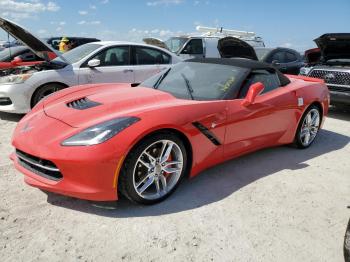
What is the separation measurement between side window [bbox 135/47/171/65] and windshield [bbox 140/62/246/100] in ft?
9.14

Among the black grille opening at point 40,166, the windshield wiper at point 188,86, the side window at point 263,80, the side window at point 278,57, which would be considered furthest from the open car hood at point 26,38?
the side window at point 278,57

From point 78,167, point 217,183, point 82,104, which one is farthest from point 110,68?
→ point 78,167

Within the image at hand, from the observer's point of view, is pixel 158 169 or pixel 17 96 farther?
pixel 17 96

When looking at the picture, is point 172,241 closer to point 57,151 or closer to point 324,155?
point 57,151

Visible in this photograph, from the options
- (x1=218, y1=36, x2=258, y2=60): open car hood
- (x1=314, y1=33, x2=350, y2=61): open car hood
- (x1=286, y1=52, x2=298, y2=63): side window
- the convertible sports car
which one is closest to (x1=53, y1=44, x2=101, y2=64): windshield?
the convertible sports car

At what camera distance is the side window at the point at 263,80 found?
12.6 ft

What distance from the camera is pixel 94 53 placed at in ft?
21.0

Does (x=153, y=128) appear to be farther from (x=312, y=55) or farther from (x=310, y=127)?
(x=312, y=55)

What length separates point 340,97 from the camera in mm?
6844

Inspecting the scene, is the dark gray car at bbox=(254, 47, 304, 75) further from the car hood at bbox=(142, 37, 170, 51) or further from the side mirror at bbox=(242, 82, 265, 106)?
the side mirror at bbox=(242, 82, 265, 106)

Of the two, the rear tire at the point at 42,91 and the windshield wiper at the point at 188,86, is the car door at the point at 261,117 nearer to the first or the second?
the windshield wiper at the point at 188,86

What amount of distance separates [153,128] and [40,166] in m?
0.97

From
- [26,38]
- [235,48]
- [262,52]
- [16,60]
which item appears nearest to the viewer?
[26,38]

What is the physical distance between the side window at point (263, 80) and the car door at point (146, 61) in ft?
9.56
